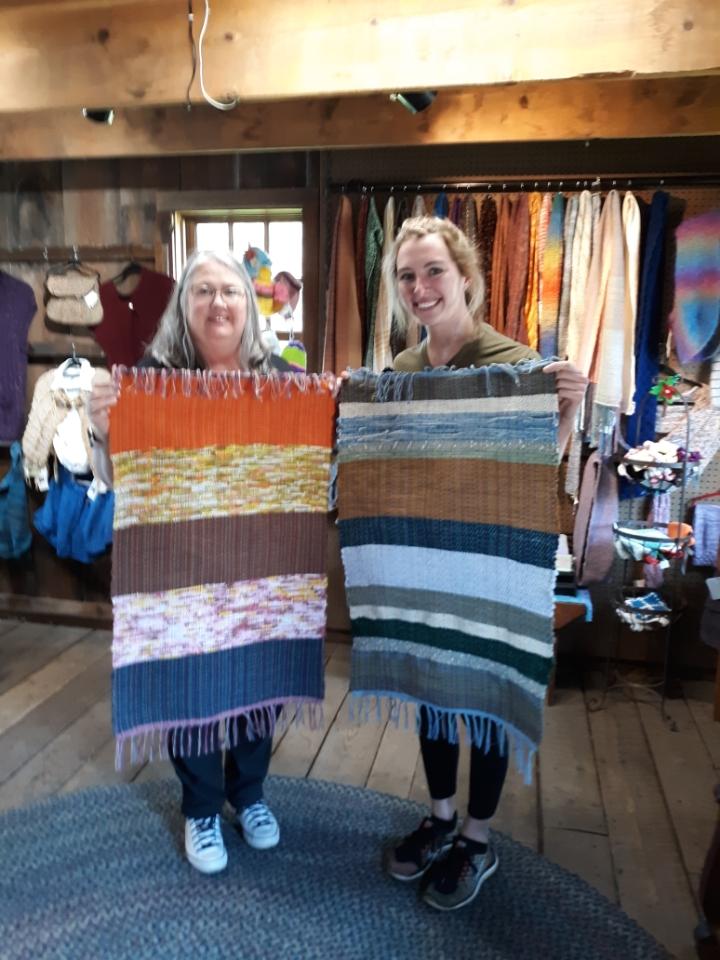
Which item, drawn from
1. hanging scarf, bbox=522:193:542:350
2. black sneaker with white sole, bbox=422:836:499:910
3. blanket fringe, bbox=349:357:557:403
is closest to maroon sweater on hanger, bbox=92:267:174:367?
hanging scarf, bbox=522:193:542:350

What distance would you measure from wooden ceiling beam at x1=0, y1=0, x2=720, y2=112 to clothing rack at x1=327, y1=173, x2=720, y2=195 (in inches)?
32.9

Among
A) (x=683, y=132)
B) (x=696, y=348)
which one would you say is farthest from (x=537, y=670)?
(x=683, y=132)

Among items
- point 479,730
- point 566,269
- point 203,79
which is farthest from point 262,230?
point 479,730

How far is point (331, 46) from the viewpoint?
1.88 meters

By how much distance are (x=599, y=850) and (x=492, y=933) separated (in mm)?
440

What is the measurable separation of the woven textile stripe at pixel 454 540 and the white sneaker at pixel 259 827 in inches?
18.7

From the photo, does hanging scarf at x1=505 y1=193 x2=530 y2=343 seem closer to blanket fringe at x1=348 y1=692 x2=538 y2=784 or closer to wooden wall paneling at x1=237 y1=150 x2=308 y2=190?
wooden wall paneling at x1=237 y1=150 x2=308 y2=190

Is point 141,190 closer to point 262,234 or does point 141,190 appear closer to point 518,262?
point 262,234

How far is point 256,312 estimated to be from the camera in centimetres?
156

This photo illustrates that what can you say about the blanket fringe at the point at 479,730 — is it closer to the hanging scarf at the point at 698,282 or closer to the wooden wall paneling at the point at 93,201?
the hanging scarf at the point at 698,282

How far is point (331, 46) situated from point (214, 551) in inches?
54.7

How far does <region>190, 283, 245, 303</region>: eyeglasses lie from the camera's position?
1.47m

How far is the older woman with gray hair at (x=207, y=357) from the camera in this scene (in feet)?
4.85

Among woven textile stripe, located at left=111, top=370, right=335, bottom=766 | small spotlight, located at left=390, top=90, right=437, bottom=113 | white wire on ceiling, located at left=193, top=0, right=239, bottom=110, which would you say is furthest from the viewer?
small spotlight, located at left=390, top=90, right=437, bottom=113
